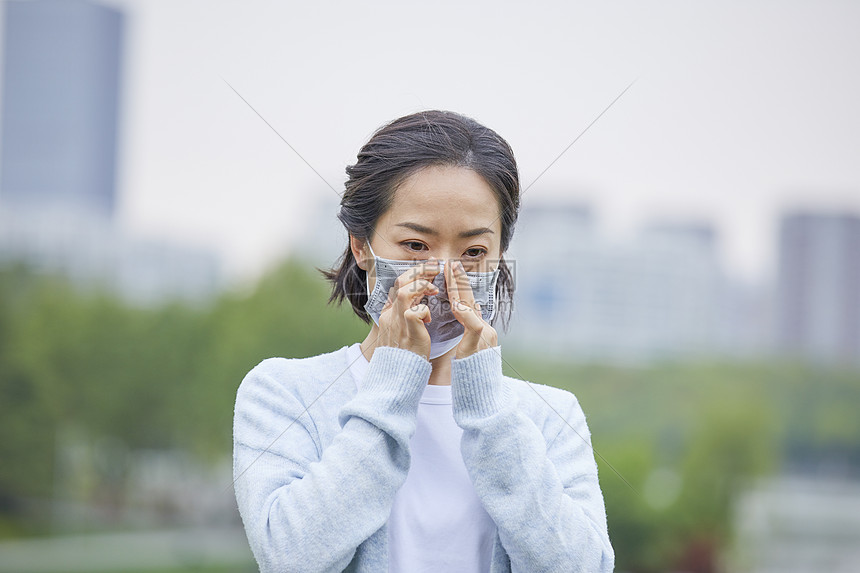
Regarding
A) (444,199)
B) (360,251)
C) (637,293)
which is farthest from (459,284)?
(637,293)

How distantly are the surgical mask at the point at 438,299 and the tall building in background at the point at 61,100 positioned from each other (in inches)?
5081

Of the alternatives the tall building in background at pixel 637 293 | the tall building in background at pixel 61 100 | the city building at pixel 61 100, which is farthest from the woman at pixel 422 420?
the tall building in background at pixel 61 100

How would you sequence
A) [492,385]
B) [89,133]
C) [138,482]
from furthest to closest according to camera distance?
[89,133] → [138,482] → [492,385]

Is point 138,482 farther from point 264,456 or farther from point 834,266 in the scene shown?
point 834,266

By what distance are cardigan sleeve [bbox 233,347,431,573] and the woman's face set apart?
0.27m

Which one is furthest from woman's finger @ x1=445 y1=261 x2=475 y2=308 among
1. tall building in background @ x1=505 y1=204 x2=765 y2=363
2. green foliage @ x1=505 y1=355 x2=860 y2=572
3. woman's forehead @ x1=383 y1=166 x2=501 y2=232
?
tall building in background @ x1=505 y1=204 x2=765 y2=363

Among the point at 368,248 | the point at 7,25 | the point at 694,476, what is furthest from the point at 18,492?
the point at 7,25

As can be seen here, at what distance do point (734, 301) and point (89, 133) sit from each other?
287 ft

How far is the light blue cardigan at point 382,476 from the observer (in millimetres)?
2119

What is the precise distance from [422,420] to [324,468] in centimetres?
36

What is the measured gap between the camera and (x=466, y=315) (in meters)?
2.30

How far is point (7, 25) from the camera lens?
135 meters

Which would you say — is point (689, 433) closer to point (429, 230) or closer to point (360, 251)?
point (360, 251)

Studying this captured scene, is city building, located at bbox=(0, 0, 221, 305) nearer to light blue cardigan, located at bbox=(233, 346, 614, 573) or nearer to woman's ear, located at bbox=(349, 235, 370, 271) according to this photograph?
woman's ear, located at bbox=(349, 235, 370, 271)
